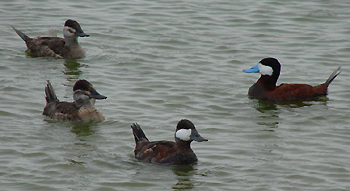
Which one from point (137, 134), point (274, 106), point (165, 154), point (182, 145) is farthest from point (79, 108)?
point (274, 106)

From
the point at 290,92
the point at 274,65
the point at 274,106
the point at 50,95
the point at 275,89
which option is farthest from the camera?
the point at 274,65

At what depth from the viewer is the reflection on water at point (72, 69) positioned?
11964mm

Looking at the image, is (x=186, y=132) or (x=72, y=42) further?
(x=72, y=42)

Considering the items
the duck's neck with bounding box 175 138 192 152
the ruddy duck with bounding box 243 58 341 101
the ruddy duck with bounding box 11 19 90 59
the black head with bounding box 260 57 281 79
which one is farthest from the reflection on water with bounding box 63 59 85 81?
the duck's neck with bounding box 175 138 192 152

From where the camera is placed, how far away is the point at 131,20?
54.0ft

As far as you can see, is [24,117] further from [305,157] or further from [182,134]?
[305,157]

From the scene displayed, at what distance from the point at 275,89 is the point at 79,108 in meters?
3.99

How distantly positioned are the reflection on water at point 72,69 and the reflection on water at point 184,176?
4.84 metres

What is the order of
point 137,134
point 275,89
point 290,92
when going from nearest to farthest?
point 137,134 < point 290,92 < point 275,89

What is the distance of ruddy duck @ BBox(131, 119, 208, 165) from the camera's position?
301 inches

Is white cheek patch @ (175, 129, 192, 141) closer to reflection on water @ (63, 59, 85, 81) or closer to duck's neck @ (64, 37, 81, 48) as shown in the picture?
reflection on water @ (63, 59, 85, 81)

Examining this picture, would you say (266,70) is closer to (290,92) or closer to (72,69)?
(290,92)

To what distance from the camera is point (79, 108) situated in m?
9.44

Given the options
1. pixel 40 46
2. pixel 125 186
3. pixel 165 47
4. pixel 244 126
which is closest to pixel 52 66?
pixel 40 46
